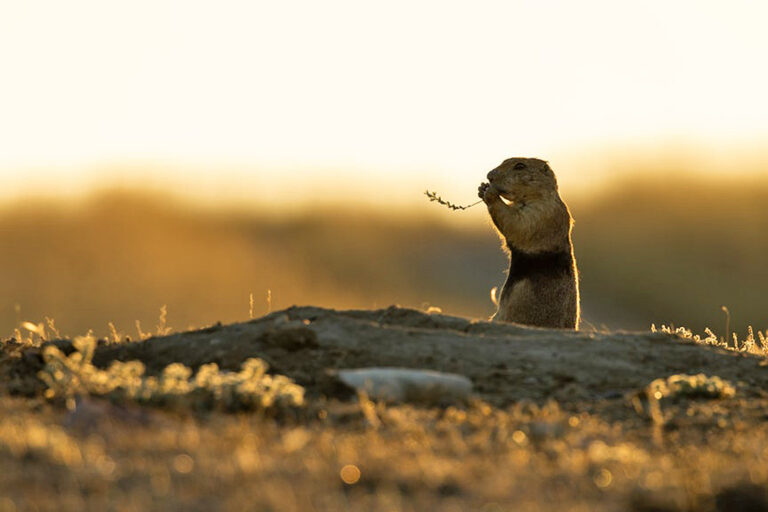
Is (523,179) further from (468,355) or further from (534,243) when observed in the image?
(468,355)

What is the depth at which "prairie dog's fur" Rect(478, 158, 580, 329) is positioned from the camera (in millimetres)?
9086

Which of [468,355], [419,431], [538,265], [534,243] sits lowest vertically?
[419,431]

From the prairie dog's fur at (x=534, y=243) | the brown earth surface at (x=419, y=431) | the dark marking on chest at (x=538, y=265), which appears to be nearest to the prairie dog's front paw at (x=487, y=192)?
the prairie dog's fur at (x=534, y=243)

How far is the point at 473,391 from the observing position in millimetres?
6332

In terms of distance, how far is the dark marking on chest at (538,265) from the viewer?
923 centimetres

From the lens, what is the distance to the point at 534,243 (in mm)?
9422

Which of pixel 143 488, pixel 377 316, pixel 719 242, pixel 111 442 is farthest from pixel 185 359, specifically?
pixel 719 242

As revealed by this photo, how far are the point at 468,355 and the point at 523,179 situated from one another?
10.3ft

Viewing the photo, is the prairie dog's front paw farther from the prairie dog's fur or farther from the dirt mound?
the dirt mound

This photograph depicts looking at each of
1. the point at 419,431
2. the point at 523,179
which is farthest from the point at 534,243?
the point at 419,431

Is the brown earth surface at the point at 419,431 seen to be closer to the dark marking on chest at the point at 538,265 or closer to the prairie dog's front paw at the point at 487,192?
the dark marking on chest at the point at 538,265

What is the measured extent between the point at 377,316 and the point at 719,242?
83.6ft

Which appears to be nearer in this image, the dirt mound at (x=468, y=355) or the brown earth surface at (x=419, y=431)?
the brown earth surface at (x=419, y=431)

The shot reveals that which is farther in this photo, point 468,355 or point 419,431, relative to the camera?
point 468,355
